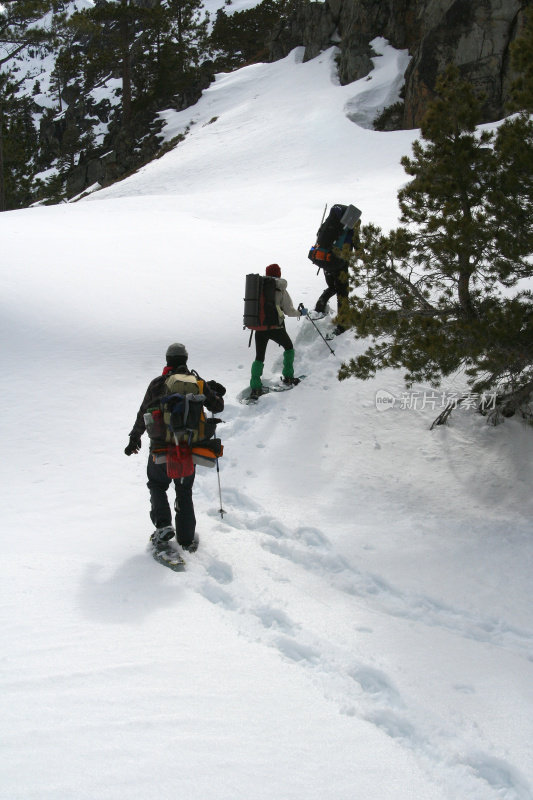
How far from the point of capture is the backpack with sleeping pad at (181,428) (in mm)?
4648

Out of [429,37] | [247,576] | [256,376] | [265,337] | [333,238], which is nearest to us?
[247,576]

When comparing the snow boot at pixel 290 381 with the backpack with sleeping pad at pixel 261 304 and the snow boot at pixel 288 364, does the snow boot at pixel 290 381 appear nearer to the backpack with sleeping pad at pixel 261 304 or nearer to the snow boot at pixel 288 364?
the snow boot at pixel 288 364

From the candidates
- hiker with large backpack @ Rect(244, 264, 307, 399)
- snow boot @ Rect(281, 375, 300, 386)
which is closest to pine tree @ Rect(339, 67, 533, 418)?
hiker with large backpack @ Rect(244, 264, 307, 399)

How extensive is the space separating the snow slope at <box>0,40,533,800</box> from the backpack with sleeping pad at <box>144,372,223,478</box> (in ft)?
2.98

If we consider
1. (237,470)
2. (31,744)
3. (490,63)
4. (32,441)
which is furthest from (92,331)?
(490,63)

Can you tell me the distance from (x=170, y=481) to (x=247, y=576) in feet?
3.41

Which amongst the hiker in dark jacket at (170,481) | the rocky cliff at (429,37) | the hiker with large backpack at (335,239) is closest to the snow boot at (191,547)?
the hiker in dark jacket at (170,481)

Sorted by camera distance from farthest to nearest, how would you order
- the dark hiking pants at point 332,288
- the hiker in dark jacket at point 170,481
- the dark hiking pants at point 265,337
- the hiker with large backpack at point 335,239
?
1. the dark hiking pants at point 332,288
2. the hiker with large backpack at point 335,239
3. the dark hiking pants at point 265,337
4. the hiker in dark jacket at point 170,481

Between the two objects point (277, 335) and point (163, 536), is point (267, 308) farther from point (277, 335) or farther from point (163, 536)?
point (163, 536)

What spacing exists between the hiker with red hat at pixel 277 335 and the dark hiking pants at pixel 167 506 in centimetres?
326

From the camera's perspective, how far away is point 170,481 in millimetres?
5008

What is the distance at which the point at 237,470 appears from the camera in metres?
6.80

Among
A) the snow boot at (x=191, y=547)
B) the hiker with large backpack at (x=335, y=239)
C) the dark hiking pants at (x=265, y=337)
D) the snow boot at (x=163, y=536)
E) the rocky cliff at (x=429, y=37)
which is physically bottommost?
the snow boot at (x=191, y=547)

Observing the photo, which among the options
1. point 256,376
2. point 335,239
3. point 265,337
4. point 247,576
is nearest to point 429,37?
point 335,239
